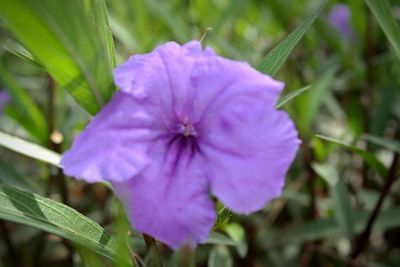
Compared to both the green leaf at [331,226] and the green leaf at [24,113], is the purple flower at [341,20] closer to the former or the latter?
the green leaf at [331,226]

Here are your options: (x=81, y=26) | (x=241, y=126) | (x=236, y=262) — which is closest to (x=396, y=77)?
(x=236, y=262)

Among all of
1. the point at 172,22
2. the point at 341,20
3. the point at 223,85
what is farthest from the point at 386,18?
the point at 341,20

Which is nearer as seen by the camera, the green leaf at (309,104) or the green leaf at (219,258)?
the green leaf at (219,258)

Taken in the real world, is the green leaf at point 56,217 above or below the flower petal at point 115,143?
below

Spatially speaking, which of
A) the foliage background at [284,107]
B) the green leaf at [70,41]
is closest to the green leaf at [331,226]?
the foliage background at [284,107]

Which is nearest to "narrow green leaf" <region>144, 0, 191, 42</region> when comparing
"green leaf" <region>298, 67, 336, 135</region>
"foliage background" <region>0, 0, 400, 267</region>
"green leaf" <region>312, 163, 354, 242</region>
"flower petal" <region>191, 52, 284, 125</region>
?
"foliage background" <region>0, 0, 400, 267</region>
